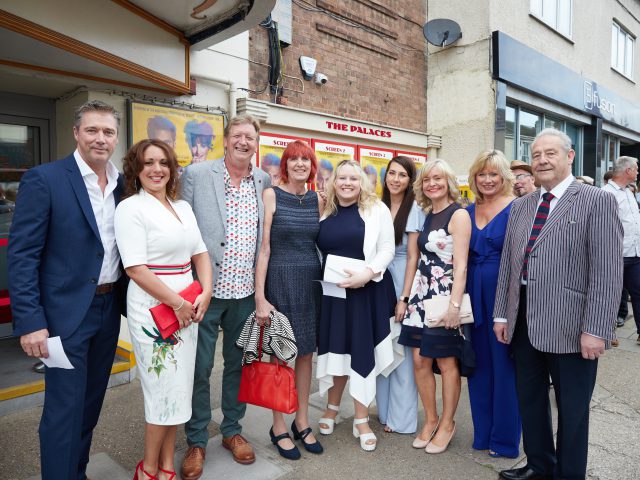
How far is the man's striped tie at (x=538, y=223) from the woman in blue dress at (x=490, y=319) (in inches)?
14.5

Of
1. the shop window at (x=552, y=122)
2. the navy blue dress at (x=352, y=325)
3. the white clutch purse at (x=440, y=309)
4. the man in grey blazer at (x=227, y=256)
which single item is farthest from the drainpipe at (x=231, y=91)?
the shop window at (x=552, y=122)

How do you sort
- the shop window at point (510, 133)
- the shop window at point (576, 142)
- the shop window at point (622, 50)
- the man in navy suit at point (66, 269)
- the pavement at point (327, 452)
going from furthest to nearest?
the shop window at point (622, 50)
the shop window at point (576, 142)
the shop window at point (510, 133)
the pavement at point (327, 452)
the man in navy suit at point (66, 269)

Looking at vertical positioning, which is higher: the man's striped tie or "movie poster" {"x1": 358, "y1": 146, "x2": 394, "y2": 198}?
"movie poster" {"x1": 358, "y1": 146, "x2": 394, "y2": 198}

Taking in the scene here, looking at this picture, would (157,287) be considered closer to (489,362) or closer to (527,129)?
(489,362)

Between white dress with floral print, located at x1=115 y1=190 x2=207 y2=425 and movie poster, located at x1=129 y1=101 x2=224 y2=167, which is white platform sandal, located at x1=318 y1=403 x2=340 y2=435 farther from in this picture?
movie poster, located at x1=129 y1=101 x2=224 y2=167

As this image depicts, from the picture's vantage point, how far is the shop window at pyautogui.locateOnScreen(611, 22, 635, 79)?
13805 mm

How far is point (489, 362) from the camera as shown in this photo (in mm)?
3156

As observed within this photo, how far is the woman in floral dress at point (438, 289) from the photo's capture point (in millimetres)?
3055

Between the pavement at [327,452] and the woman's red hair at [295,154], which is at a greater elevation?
the woman's red hair at [295,154]

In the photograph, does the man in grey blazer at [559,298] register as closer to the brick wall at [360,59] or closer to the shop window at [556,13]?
the brick wall at [360,59]

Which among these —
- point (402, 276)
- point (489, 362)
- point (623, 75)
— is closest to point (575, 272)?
point (489, 362)

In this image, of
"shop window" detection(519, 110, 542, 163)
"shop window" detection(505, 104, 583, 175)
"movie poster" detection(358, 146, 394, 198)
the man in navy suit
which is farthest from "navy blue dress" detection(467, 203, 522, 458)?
"shop window" detection(519, 110, 542, 163)

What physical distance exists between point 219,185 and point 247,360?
3.58 feet

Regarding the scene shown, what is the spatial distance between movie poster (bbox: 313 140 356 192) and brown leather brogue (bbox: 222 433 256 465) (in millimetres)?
4652
